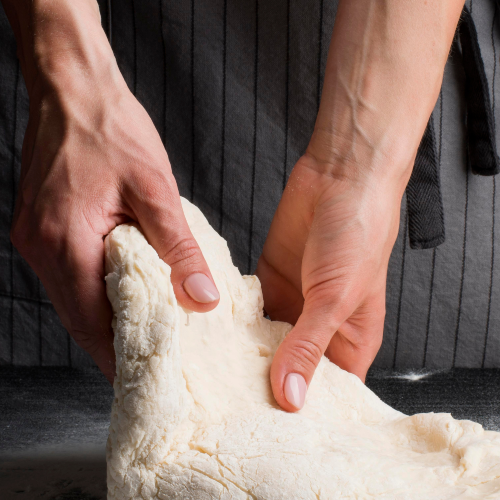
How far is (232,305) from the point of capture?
2.97 ft

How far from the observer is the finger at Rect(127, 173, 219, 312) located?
2.40ft

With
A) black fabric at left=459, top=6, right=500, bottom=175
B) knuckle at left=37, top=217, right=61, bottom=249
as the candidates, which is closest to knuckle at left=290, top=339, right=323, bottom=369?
knuckle at left=37, top=217, right=61, bottom=249

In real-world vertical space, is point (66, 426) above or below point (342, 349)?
below

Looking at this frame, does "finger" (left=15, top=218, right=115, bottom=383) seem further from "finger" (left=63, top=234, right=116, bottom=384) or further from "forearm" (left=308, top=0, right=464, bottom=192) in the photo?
"forearm" (left=308, top=0, right=464, bottom=192)

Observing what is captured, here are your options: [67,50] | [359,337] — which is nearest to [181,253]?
[67,50]

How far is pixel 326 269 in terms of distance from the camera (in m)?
0.90

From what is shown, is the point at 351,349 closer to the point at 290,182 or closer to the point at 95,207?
the point at 290,182

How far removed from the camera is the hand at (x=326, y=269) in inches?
33.1

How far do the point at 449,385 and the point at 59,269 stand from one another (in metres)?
1.16

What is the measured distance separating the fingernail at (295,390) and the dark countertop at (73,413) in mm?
413

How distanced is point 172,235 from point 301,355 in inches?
11.0

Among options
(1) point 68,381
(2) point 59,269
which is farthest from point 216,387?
(1) point 68,381

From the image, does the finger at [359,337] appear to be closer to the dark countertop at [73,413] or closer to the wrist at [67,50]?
the dark countertop at [73,413]

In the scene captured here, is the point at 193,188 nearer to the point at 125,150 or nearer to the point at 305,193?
the point at 305,193
